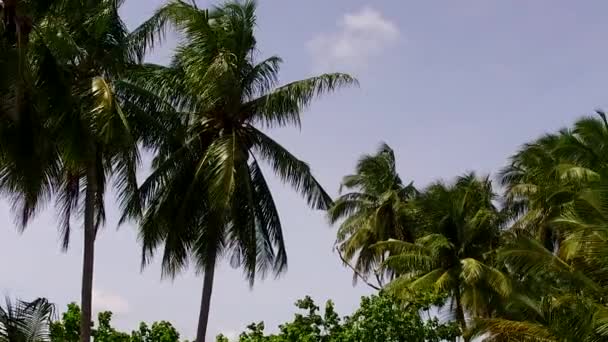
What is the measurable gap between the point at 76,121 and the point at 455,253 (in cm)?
1723

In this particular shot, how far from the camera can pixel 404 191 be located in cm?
3841

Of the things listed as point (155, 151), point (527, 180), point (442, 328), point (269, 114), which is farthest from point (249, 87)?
point (527, 180)

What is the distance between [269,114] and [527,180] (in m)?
14.2

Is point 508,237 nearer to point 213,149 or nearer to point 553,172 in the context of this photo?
point 553,172

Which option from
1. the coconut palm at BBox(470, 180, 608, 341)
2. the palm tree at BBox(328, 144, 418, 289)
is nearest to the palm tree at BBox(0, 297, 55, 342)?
the coconut palm at BBox(470, 180, 608, 341)

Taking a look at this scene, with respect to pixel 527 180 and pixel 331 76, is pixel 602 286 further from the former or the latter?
pixel 527 180

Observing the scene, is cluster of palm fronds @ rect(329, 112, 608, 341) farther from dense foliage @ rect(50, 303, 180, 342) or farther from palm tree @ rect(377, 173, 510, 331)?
dense foliage @ rect(50, 303, 180, 342)

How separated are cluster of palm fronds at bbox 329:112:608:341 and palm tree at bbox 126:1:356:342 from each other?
18.8 feet

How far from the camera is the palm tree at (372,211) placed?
36.7 meters

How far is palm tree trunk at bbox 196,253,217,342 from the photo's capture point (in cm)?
2233

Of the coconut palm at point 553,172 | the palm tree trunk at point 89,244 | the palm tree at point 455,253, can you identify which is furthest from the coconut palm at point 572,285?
the palm tree trunk at point 89,244

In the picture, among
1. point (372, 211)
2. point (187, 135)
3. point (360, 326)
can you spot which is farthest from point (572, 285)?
point (372, 211)

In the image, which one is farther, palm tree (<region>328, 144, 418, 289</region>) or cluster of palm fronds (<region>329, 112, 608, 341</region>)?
palm tree (<region>328, 144, 418, 289</region>)

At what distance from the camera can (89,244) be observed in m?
21.2
